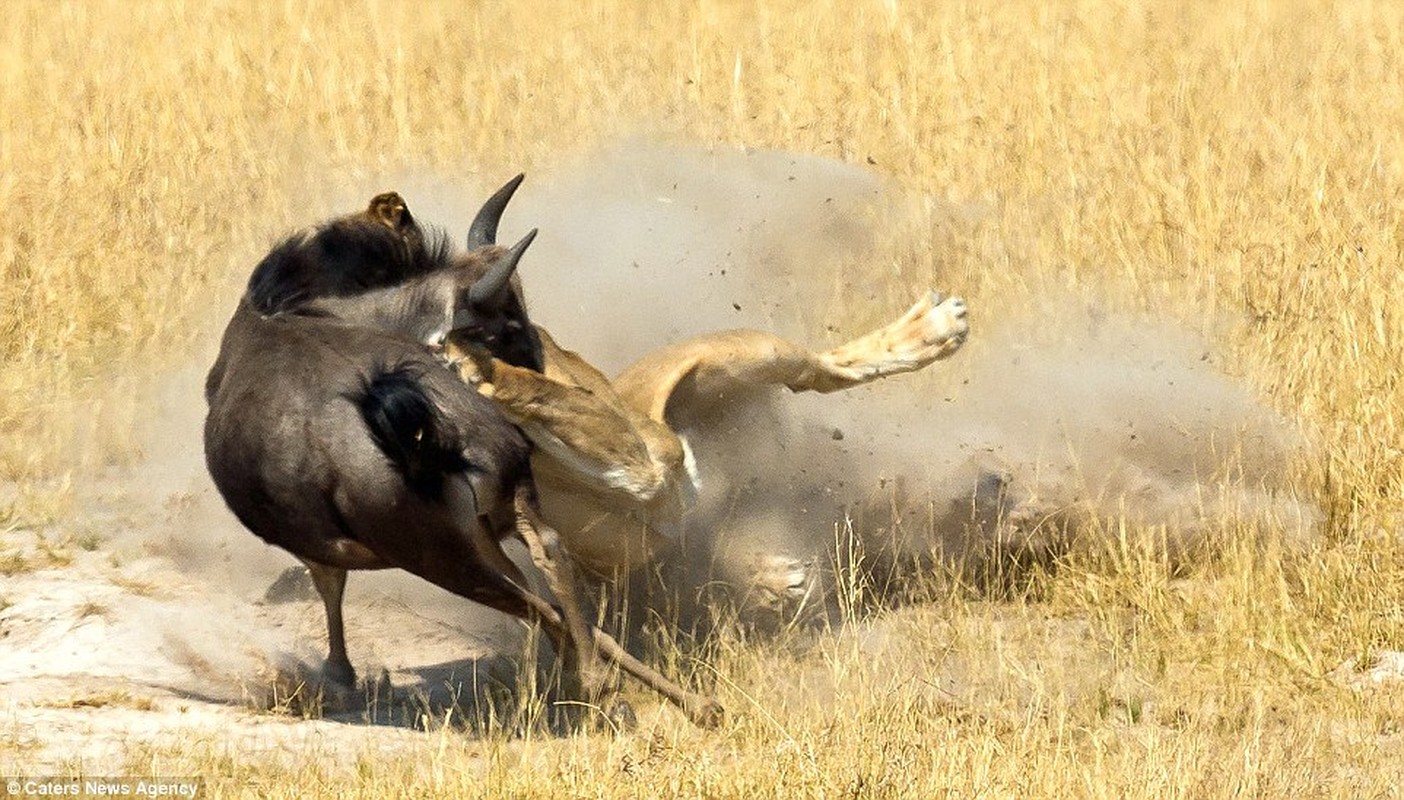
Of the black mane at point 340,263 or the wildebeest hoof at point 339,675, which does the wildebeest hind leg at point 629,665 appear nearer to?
the wildebeest hoof at point 339,675

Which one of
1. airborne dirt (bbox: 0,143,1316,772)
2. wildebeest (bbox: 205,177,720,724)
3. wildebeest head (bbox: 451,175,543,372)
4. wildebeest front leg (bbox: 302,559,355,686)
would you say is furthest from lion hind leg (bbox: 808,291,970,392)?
wildebeest front leg (bbox: 302,559,355,686)

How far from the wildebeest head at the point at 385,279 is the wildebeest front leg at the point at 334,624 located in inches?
34.7

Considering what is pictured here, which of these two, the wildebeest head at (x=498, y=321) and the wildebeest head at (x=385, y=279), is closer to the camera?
the wildebeest head at (x=498, y=321)

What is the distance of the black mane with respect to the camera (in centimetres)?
664

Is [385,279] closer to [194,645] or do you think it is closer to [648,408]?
[648,408]

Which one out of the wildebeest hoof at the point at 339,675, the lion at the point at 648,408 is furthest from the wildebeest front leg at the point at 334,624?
the lion at the point at 648,408

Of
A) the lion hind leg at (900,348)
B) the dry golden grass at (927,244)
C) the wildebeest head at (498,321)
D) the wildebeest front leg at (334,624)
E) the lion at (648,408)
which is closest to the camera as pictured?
the dry golden grass at (927,244)

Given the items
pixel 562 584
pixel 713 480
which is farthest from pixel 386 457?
pixel 713 480

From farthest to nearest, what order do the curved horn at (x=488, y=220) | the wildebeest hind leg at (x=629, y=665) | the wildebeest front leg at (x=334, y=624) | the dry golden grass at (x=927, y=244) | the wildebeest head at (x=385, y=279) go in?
the curved horn at (x=488, y=220)
the wildebeest front leg at (x=334, y=624)
the wildebeest head at (x=385, y=279)
the wildebeest hind leg at (x=629, y=665)
the dry golden grass at (x=927, y=244)

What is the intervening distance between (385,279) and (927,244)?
13.0 ft

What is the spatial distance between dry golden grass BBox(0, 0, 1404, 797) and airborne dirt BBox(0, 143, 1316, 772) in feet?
0.98

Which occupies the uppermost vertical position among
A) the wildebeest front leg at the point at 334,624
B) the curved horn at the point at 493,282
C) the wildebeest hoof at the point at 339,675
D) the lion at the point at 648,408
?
the curved horn at the point at 493,282

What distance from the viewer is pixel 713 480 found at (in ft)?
24.4

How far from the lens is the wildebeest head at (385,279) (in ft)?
21.7
